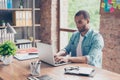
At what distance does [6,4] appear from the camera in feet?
13.6

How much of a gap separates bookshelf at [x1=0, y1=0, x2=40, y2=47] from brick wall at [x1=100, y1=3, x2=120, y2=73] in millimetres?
1738

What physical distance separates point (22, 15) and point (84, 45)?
2268 mm

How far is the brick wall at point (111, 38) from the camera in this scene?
320cm

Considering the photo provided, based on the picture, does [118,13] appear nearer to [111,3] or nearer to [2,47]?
[111,3]

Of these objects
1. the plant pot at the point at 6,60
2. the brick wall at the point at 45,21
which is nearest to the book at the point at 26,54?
the plant pot at the point at 6,60

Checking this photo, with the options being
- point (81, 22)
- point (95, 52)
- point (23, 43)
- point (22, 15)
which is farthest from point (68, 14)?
point (95, 52)

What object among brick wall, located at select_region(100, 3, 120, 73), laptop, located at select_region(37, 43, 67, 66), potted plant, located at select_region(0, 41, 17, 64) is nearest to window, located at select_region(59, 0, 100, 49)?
brick wall, located at select_region(100, 3, 120, 73)

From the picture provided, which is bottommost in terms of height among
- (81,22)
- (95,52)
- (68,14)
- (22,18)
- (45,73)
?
(45,73)

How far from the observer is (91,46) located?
2408 millimetres

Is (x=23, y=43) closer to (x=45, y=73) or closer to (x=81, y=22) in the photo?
(x=81, y=22)

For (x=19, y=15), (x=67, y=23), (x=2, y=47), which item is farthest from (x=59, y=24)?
(x=2, y=47)

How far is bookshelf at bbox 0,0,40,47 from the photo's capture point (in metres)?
4.27

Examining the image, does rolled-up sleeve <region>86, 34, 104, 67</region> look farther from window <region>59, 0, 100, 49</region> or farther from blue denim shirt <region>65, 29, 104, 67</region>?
window <region>59, 0, 100, 49</region>

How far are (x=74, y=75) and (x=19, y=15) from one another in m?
2.85
